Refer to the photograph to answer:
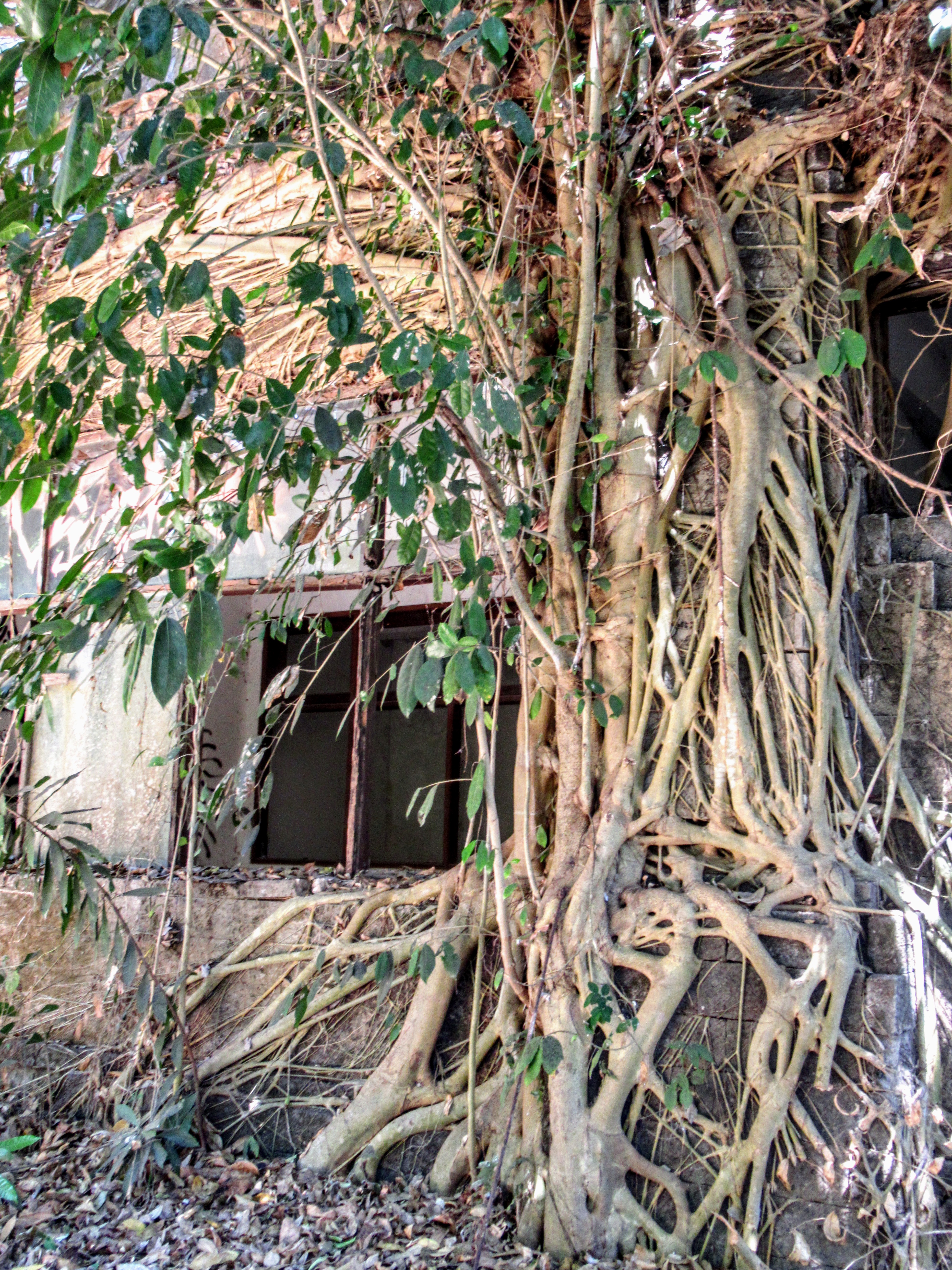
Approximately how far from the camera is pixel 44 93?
1.75 meters

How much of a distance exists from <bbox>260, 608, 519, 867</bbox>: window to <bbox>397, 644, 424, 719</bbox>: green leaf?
539 centimetres

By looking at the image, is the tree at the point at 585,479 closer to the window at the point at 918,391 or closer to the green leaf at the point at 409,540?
the green leaf at the point at 409,540

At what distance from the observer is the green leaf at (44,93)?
172 centimetres

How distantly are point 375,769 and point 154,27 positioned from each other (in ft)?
23.7

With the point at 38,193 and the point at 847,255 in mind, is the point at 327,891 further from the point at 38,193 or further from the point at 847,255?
the point at 847,255

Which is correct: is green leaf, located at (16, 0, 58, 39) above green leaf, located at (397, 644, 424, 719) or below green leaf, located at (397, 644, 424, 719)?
above

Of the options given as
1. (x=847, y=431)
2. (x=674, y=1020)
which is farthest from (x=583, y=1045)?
(x=847, y=431)

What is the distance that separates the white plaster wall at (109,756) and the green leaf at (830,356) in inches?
104

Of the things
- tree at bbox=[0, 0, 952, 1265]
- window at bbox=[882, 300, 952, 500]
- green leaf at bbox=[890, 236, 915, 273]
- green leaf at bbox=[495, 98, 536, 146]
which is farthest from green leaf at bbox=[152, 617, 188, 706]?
window at bbox=[882, 300, 952, 500]

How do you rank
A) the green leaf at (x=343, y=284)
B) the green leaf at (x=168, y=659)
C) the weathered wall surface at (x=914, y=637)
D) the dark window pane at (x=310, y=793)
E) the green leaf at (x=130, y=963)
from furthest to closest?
1. the dark window pane at (x=310, y=793)
2. the green leaf at (x=130, y=963)
3. the weathered wall surface at (x=914, y=637)
4. the green leaf at (x=343, y=284)
5. the green leaf at (x=168, y=659)

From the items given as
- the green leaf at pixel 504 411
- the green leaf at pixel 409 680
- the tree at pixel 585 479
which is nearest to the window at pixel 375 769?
the tree at pixel 585 479

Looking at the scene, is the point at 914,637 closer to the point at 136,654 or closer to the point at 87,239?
the point at 136,654

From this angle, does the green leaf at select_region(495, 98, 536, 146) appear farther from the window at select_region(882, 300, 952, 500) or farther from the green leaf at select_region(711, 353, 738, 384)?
the window at select_region(882, 300, 952, 500)

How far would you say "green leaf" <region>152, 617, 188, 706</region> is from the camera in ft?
5.14
